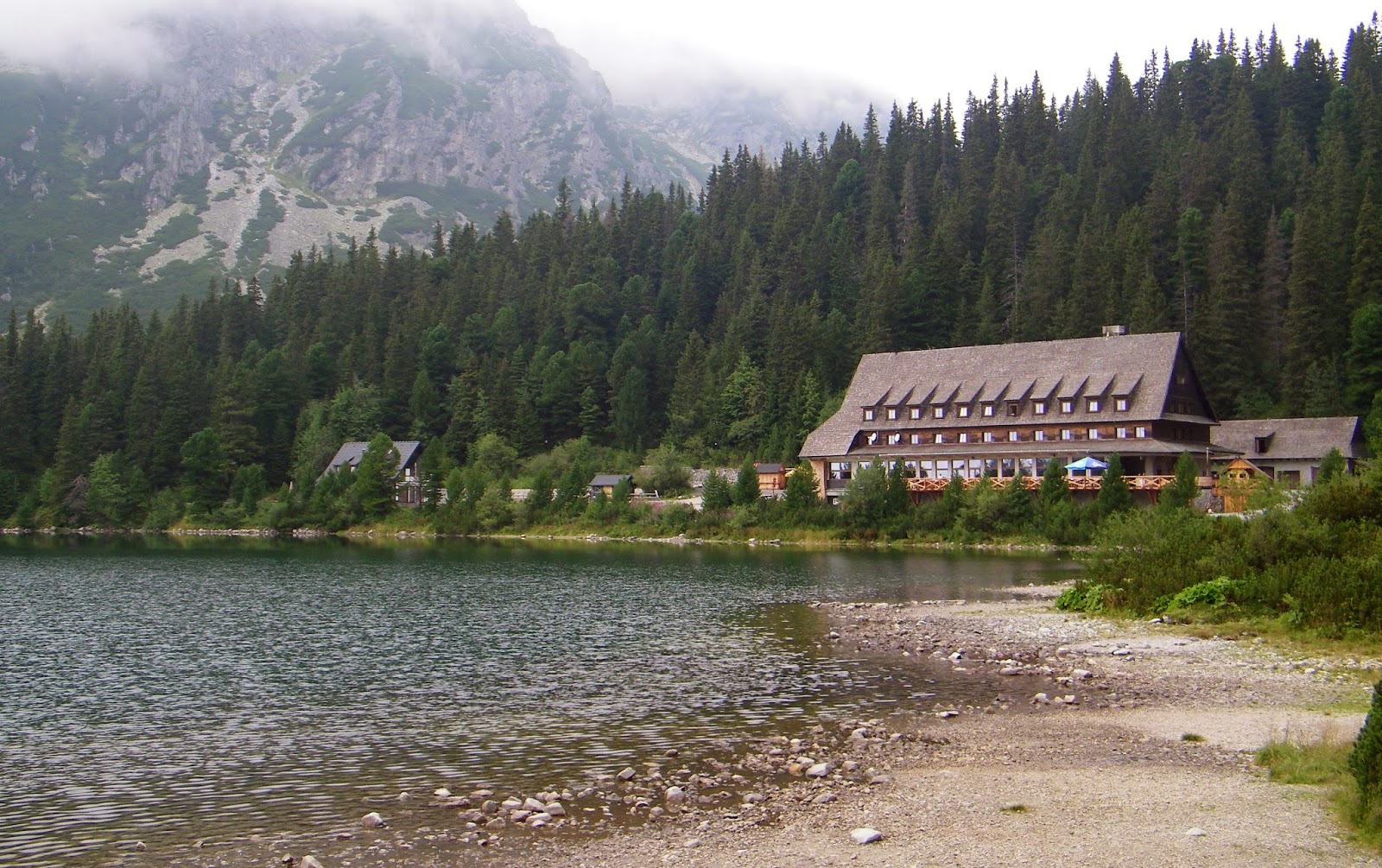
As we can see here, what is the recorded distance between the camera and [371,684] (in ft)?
99.7

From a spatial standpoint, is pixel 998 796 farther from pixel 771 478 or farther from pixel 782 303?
pixel 782 303

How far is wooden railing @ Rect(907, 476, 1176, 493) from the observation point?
256 ft

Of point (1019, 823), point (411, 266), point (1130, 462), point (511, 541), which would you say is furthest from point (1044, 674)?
point (411, 266)

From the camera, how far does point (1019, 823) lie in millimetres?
16078

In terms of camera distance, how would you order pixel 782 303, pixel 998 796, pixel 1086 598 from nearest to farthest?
pixel 998 796 → pixel 1086 598 → pixel 782 303

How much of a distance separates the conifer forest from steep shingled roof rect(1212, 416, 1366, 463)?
27.5ft

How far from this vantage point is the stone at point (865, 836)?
51.2 ft

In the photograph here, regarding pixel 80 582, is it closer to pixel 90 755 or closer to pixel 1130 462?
pixel 90 755

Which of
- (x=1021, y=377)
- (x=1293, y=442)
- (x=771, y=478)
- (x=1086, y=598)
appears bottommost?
(x=1086, y=598)

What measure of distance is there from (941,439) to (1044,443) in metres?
8.36

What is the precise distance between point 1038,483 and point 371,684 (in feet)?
198

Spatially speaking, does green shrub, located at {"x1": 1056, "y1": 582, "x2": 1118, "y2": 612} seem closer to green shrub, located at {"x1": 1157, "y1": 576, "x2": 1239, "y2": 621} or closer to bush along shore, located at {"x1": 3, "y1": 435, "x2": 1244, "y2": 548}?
green shrub, located at {"x1": 1157, "y1": 576, "x2": 1239, "y2": 621}

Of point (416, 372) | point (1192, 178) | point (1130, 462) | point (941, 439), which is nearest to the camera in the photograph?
point (1130, 462)

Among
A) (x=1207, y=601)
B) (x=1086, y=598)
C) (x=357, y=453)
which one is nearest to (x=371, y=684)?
(x=1086, y=598)
